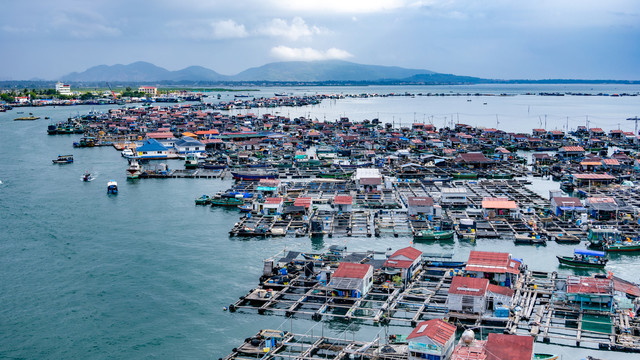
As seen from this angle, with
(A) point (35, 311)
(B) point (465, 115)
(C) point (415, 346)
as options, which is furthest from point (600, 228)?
(B) point (465, 115)

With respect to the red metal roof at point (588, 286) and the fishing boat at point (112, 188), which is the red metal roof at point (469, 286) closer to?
the red metal roof at point (588, 286)

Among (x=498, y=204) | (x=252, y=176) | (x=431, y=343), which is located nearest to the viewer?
(x=431, y=343)

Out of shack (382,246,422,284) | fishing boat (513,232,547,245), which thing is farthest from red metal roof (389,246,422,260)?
fishing boat (513,232,547,245)

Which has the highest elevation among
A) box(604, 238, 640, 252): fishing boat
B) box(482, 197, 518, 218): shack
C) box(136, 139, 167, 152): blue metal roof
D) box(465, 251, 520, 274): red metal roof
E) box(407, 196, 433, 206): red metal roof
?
box(136, 139, 167, 152): blue metal roof

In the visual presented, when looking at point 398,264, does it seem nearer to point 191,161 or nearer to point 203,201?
point 203,201

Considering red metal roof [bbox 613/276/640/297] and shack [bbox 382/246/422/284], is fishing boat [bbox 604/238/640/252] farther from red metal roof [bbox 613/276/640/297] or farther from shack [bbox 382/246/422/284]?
shack [bbox 382/246/422/284]

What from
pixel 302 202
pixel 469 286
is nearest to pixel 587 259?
pixel 469 286

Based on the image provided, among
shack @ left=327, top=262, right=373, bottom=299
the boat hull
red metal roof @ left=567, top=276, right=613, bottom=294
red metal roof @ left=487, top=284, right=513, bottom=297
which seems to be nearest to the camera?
red metal roof @ left=567, top=276, right=613, bottom=294

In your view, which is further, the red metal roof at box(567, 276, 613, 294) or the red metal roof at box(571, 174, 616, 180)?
the red metal roof at box(571, 174, 616, 180)
